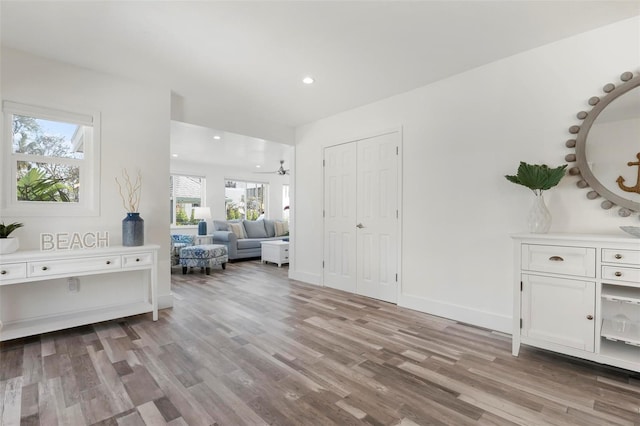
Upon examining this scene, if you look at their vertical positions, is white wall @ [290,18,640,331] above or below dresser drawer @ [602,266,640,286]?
above

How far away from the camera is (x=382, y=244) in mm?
3838

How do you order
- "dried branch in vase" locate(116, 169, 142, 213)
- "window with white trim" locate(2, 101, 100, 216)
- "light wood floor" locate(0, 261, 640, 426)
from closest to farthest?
"light wood floor" locate(0, 261, 640, 426) → "window with white trim" locate(2, 101, 100, 216) → "dried branch in vase" locate(116, 169, 142, 213)

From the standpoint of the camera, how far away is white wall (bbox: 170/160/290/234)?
781 cm

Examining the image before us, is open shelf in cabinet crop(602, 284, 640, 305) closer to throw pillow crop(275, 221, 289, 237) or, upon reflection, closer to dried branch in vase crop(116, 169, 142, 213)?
dried branch in vase crop(116, 169, 142, 213)

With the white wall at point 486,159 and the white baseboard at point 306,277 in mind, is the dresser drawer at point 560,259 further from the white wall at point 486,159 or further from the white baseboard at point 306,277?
the white baseboard at point 306,277

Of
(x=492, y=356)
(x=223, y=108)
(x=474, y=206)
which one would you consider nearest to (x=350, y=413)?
(x=492, y=356)

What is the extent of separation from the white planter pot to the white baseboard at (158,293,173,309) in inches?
53.6

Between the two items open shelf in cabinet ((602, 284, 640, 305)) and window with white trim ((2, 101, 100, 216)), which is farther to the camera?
window with white trim ((2, 101, 100, 216))

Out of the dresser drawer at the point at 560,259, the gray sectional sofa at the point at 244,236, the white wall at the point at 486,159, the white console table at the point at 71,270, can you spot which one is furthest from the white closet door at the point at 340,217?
the gray sectional sofa at the point at 244,236

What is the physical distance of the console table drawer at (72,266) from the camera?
2.48 meters

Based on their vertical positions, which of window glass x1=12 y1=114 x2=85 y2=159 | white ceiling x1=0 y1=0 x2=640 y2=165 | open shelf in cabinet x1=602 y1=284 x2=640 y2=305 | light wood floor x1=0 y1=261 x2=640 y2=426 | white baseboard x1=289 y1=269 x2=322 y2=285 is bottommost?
light wood floor x1=0 y1=261 x2=640 y2=426

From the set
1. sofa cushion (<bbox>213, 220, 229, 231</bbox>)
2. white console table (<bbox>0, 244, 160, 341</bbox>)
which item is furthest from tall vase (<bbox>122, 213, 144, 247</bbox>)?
sofa cushion (<bbox>213, 220, 229, 231</bbox>)

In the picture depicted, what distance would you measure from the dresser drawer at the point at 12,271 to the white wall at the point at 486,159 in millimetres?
3525

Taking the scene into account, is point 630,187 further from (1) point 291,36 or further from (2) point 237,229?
(2) point 237,229
